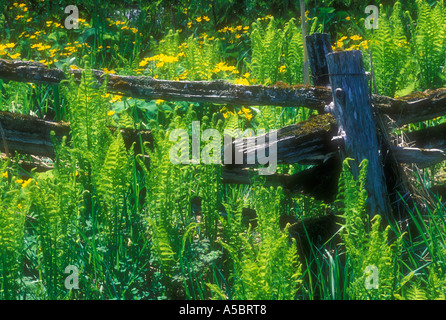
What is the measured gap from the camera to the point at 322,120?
2934 mm

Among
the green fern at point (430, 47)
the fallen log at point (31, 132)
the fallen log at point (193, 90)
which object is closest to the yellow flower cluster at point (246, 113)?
the fallen log at point (193, 90)

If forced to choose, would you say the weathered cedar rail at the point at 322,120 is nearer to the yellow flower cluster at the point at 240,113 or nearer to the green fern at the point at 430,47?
the yellow flower cluster at the point at 240,113

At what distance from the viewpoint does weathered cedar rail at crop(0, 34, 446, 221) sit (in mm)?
2758

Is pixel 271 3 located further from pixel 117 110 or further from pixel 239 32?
pixel 117 110

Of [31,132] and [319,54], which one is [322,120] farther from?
[31,132]

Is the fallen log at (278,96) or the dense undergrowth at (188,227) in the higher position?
the fallen log at (278,96)

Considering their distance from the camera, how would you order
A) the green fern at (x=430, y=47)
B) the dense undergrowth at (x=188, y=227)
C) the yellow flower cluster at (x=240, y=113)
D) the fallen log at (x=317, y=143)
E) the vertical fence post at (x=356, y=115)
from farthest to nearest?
the green fern at (x=430, y=47) < the yellow flower cluster at (x=240, y=113) < the fallen log at (x=317, y=143) < the vertical fence post at (x=356, y=115) < the dense undergrowth at (x=188, y=227)

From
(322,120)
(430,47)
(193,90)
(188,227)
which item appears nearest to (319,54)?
(322,120)

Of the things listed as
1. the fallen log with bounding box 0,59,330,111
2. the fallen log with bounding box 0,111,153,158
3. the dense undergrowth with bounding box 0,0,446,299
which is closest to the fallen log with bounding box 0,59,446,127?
the fallen log with bounding box 0,59,330,111

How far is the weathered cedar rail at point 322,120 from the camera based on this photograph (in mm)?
2758

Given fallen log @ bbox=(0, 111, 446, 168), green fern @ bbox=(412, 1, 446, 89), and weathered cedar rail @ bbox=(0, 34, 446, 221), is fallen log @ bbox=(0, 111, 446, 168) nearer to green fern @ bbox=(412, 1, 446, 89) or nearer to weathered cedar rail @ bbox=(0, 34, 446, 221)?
weathered cedar rail @ bbox=(0, 34, 446, 221)

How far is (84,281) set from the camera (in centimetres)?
238

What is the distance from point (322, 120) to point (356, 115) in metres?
0.24

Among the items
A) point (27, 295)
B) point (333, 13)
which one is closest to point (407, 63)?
point (333, 13)
